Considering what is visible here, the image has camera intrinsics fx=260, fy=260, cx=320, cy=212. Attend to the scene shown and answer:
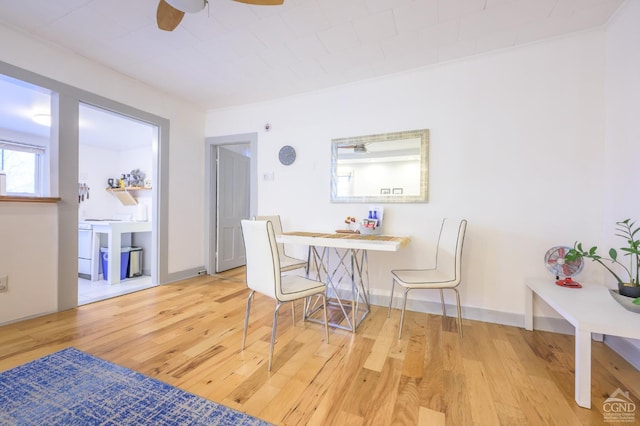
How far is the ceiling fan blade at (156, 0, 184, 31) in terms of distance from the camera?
170 cm

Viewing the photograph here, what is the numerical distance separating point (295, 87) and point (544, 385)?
341cm

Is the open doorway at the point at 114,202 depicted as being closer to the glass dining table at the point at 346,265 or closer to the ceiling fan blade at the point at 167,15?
the ceiling fan blade at the point at 167,15

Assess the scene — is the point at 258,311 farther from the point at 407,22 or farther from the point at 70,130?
the point at 407,22

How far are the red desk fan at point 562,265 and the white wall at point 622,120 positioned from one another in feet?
0.97

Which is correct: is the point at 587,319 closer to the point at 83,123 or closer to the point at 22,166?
the point at 83,123

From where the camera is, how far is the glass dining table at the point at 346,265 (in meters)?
2.18

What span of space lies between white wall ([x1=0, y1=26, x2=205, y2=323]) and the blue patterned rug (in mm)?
1114

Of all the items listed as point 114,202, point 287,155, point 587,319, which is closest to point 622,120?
point 587,319

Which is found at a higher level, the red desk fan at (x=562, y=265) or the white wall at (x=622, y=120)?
the white wall at (x=622, y=120)

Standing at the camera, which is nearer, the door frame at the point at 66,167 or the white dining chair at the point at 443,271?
the white dining chair at the point at 443,271

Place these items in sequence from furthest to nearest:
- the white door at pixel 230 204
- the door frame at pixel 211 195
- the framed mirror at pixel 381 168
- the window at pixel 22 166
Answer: the window at pixel 22 166
the white door at pixel 230 204
the door frame at pixel 211 195
the framed mirror at pixel 381 168

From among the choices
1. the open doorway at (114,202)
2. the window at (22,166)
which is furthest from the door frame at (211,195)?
the window at (22,166)

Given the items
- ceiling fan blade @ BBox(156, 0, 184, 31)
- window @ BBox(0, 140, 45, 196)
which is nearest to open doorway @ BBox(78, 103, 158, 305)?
window @ BBox(0, 140, 45, 196)

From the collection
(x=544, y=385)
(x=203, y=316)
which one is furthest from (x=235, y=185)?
(x=544, y=385)
